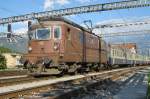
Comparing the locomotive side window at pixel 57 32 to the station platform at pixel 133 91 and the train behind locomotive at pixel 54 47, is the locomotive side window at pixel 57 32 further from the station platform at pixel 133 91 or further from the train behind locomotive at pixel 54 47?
the station platform at pixel 133 91

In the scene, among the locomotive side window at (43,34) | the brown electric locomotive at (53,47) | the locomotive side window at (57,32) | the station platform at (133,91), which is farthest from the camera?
the locomotive side window at (43,34)

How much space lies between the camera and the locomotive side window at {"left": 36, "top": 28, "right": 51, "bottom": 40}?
20.6m

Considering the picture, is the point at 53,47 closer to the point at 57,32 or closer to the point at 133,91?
the point at 57,32

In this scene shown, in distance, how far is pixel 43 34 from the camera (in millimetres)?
20859

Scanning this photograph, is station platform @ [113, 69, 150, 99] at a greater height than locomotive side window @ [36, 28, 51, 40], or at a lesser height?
lesser

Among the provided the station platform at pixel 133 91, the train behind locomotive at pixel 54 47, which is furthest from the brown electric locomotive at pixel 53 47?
the station platform at pixel 133 91

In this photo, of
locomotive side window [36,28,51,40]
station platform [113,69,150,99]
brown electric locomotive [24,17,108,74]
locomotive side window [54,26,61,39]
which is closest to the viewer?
station platform [113,69,150,99]

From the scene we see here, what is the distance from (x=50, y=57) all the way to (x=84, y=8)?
36.4 metres

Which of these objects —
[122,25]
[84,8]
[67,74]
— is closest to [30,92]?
[67,74]

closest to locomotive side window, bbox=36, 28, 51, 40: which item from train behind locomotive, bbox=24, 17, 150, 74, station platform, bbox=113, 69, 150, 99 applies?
train behind locomotive, bbox=24, 17, 150, 74

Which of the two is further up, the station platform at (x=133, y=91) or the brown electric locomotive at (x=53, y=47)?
the brown electric locomotive at (x=53, y=47)

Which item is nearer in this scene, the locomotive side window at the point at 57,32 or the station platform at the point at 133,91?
the station platform at the point at 133,91

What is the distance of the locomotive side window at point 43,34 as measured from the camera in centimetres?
2061

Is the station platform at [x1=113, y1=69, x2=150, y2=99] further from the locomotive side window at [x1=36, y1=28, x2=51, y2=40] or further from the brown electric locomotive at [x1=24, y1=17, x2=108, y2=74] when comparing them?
the locomotive side window at [x1=36, y1=28, x2=51, y2=40]
